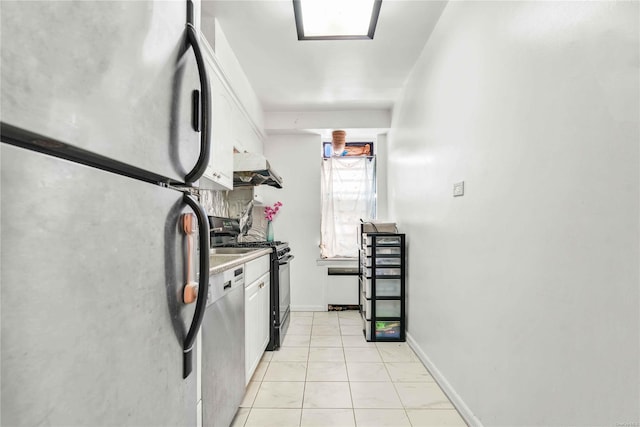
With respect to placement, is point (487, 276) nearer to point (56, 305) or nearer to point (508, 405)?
point (508, 405)

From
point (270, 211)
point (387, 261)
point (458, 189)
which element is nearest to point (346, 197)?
point (270, 211)

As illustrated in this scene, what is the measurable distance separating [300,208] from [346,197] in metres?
0.73

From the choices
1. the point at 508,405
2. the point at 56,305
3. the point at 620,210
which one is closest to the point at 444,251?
the point at 508,405

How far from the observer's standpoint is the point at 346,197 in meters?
4.61

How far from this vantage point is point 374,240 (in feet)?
10.1

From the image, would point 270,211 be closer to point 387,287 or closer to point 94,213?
point 387,287

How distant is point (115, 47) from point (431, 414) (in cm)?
223

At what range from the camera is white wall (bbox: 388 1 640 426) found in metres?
0.86

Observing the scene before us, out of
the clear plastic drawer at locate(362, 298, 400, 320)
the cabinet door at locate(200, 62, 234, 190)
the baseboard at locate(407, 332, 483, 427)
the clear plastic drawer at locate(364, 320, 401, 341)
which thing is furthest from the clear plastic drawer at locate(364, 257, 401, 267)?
the cabinet door at locate(200, 62, 234, 190)

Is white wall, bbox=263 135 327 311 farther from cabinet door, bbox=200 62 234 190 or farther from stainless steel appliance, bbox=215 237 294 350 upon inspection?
cabinet door, bbox=200 62 234 190

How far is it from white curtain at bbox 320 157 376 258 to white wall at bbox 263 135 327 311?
27cm

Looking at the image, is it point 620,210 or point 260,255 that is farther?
point 260,255

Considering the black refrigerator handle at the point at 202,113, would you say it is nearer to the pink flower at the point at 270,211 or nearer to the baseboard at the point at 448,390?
the baseboard at the point at 448,390

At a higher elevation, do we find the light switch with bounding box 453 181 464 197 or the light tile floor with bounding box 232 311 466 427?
the light switch with bounding box 453 181 464 197
